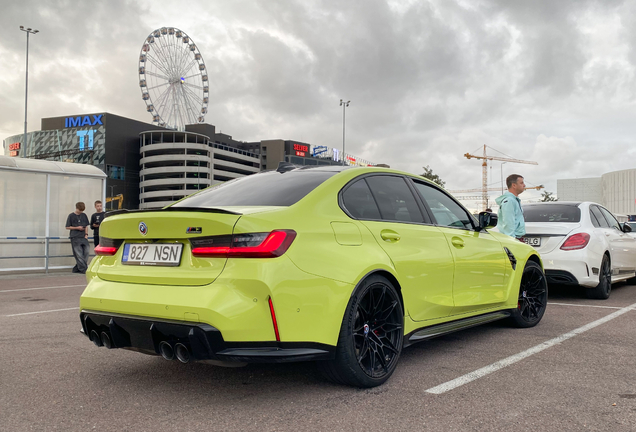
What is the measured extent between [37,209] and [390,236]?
1296 centimetres

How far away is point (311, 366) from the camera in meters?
3.92

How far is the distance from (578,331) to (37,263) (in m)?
12.8

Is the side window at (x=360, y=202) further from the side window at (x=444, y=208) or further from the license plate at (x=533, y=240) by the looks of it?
the license plate at (x=533, y=240)

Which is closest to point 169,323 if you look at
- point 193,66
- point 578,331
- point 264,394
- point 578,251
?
point 264,394

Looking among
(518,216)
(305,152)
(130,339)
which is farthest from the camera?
(305,152)

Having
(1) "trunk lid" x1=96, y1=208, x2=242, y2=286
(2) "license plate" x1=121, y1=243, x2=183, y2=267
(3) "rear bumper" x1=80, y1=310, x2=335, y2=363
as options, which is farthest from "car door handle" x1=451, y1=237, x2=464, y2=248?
(2) "license plate" x1=121, y1=243, x2=183, y2=267

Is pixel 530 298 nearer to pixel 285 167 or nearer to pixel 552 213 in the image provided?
pixel 552 213

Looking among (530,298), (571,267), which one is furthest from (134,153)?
(530,298)

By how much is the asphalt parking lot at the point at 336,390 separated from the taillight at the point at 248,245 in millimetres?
879

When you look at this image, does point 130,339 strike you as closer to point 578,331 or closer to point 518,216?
point 578,331

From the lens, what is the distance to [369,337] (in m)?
3.45

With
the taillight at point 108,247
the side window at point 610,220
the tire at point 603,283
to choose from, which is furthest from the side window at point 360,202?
the side window at point 610,220

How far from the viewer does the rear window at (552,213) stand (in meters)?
7.80

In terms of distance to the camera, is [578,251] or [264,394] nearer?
[264,394]
